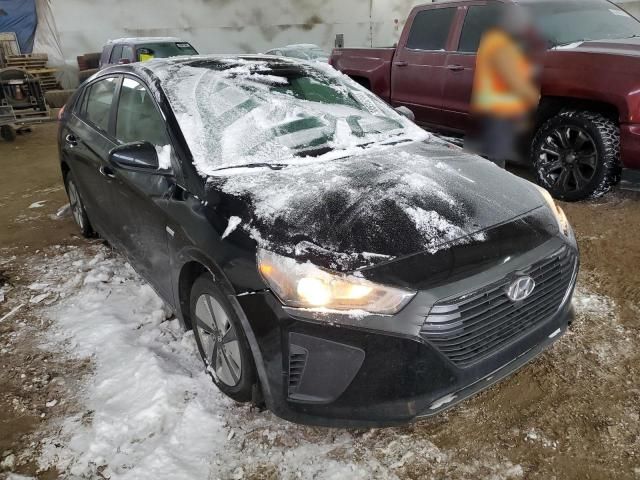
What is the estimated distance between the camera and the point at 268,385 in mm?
2010

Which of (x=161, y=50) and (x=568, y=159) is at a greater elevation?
(x=161, y=50)

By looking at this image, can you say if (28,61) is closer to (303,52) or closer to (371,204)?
(303,52)

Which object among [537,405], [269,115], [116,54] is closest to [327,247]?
[269,115]

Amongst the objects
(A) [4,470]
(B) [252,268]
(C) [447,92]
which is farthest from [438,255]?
(C) [447,92]

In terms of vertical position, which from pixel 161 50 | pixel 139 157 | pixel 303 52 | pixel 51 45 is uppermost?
pixel 139 157

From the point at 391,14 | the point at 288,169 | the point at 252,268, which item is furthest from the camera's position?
the point at 391,14

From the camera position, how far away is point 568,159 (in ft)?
15.1

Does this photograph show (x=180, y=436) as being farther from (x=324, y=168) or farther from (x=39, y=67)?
(x=39, y=67)

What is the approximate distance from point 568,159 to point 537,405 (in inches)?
118

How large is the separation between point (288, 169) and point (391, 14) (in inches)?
757

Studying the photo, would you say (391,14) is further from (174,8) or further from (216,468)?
(216,468)

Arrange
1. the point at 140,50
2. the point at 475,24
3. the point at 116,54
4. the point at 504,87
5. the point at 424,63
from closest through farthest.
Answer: the point at 504,87 < the point at 475,24 < the point at 424,63 < the point at 140,50 < the point at 116,54

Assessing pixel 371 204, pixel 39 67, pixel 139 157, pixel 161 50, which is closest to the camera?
pixel 371 204

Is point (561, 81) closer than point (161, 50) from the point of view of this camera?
Yes
